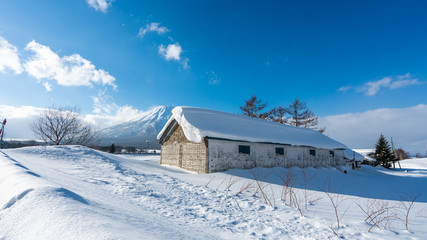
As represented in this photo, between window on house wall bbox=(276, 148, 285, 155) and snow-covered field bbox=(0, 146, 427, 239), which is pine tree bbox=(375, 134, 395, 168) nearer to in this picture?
window on house wall bbox=(276, 148, 285, 155)

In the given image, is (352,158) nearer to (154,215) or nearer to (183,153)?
(183,153)

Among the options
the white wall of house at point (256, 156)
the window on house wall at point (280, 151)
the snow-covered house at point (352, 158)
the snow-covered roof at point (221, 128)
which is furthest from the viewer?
the snow-covered house at point (352, 158)

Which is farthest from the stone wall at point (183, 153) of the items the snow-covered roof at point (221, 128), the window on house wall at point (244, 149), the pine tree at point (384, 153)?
the pine tree at point (384, 153)

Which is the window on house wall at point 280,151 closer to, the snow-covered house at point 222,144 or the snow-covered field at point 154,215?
the snow-covered house at point 222,144

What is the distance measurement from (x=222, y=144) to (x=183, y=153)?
3.12 m

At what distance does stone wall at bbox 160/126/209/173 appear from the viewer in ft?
35.7

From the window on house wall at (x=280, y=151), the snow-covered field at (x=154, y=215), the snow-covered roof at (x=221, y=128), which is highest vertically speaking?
the snow-covered roof at (x=221, y=128)

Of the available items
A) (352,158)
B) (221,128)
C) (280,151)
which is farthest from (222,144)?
(352,158)

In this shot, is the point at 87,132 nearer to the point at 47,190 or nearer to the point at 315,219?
the point at 47,190

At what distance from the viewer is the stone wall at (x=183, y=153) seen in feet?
35.7

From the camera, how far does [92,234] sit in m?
1.81

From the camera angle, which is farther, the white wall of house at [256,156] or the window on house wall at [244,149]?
the window on house wall at [244,149]

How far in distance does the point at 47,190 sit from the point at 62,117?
71.7 ft

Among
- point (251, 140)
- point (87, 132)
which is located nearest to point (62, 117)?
point (87, 132)
